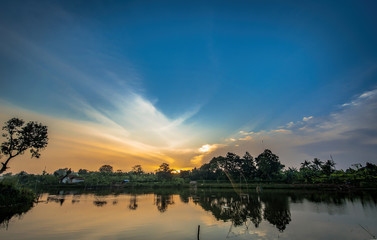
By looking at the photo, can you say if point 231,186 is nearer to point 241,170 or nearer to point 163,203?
point 241,170

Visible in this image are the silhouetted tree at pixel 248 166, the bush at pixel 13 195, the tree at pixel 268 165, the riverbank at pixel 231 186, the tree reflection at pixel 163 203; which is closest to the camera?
the bush at pixel 13 195

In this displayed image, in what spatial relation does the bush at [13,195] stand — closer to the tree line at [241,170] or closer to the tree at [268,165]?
the tree line at [241,170]

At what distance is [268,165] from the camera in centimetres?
8344

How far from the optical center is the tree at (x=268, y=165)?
273ft

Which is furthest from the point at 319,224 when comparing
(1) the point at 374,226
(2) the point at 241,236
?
(2) the point at 241,236

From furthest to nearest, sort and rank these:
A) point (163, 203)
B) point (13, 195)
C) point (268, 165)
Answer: point (268, 165) < point (163, 203) < point (13, 195)

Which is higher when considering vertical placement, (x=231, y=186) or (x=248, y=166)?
(x=248, y=166)

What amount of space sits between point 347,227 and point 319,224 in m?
2.68

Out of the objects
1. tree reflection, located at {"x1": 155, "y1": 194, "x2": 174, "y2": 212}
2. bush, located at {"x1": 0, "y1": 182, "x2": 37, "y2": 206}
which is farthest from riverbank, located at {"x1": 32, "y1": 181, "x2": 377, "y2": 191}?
bush, located at {"x1": 0, "y1": 182, "x2": 37, "y2": 206}

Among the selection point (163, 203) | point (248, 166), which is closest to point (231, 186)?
point (248, 166)

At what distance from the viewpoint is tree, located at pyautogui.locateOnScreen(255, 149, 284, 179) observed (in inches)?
3280

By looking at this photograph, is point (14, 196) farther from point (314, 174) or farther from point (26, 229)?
point (314, 174)

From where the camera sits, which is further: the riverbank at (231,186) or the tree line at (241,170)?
the riverbank at (231,186)

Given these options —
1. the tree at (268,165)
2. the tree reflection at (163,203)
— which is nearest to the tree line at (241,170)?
the tree at (268,165)
